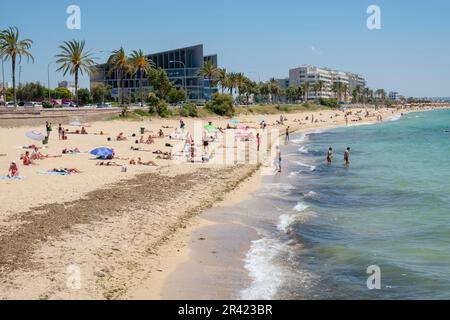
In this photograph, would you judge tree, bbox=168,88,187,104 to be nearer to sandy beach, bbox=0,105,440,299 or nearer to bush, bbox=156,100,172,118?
bush, bbox=156,100,172,118

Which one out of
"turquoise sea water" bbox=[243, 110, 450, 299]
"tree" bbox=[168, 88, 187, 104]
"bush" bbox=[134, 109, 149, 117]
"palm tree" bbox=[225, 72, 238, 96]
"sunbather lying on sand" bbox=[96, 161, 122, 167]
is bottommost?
"turquoise sea water" bbox=[243, 110, 450, 299]

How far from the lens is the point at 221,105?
84188 mm

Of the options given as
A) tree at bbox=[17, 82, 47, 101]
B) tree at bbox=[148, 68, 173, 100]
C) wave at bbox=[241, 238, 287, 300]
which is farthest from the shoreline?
tree at bbox=[17, 82, 47, 101]

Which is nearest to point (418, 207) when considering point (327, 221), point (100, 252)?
point (327, 221)

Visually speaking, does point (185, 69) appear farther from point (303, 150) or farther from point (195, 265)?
point (195, 265)

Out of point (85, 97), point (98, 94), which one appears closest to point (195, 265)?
point (85, 97)

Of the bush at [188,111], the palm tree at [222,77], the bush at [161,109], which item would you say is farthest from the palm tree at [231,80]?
the bush at [161,109]

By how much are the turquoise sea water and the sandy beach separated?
1.10 m

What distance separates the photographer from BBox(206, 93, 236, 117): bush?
276ft

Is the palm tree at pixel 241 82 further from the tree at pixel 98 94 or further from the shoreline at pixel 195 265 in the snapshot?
the shoreline at pixel 195 265

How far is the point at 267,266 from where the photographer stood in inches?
510

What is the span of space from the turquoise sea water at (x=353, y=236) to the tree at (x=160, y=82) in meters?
58.7

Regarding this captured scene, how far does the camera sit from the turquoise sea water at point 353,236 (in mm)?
11789

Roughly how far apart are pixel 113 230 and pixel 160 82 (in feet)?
245
